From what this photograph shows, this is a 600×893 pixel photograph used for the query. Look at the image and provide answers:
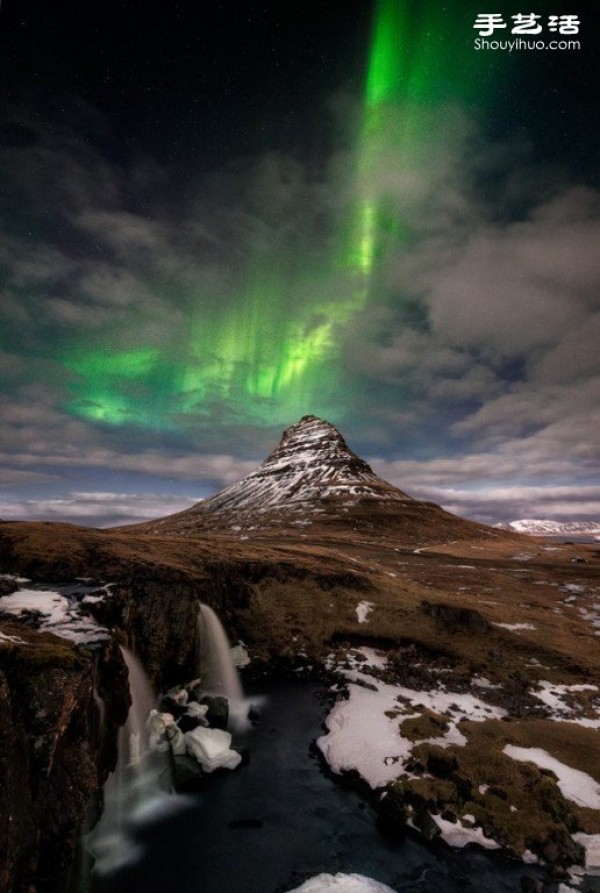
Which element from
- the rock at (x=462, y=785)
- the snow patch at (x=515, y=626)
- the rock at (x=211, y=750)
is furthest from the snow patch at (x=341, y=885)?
the snow patch at (x=515, y=626)

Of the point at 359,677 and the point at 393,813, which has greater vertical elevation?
the point at 359,677

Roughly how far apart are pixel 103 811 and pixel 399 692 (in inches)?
747

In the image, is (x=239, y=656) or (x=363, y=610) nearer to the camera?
(x=239, y=656)

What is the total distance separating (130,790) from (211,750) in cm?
412

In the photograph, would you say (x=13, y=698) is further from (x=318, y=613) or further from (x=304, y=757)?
(x=318, y=613)

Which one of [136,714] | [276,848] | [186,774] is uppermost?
[136,714]

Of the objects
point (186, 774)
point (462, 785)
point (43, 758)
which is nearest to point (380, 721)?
point (462, 785)

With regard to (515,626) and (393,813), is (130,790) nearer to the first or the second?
(393,813)

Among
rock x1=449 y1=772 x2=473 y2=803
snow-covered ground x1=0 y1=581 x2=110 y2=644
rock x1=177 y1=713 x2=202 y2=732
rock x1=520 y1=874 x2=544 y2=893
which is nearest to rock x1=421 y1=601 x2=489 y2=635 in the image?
rock x1=449 y1=772 x2=473 y2=803

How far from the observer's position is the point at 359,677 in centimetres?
3094

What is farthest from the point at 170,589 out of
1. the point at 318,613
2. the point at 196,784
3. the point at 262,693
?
the point at 318,613

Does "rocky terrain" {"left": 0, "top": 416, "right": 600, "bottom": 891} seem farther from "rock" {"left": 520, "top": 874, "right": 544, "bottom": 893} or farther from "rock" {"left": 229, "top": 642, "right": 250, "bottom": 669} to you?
"rock" {"left": 520, "top": 874, "right": 544, "bottom": 893}

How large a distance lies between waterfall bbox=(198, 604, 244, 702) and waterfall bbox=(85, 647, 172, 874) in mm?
6021

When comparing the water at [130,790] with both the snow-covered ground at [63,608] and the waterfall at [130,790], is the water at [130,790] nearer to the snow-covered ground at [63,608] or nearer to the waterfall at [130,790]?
the waterfall at [130,790]
